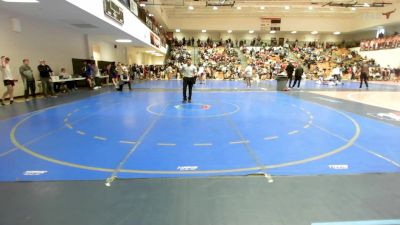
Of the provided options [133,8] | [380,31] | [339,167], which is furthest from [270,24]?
[339,167]

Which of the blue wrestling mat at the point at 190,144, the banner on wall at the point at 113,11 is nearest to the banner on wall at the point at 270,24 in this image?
the banner on wall at the point at 113,11

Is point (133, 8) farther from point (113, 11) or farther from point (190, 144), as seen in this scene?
point (190, 144)

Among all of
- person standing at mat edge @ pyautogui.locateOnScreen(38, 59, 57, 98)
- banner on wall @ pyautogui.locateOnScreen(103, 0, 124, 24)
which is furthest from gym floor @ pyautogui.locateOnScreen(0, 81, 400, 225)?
banner on wall @ pyautogui.locateOnScreen(103, 0, 124, 24)

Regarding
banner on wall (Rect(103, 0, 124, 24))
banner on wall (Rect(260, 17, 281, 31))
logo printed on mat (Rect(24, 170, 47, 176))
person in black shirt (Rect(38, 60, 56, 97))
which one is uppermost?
banner on wall (Rect(260, 17, 281, 31))

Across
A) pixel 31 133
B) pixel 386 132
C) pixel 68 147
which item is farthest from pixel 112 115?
pixel 386 132

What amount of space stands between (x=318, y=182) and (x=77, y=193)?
320 centimetres

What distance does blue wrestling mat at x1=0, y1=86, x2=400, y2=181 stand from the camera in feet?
13.5

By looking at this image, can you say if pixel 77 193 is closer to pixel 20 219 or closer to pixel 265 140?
pixel 20 219

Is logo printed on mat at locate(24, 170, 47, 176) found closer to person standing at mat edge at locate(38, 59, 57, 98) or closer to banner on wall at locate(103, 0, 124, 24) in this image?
banner on wall at locate(103, 0, 124, 24)

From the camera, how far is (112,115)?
27.2ft

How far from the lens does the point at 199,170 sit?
13.3 feet

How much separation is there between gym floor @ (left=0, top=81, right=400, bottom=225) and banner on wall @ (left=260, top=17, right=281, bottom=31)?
34.5 m

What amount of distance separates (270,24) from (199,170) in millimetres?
39263

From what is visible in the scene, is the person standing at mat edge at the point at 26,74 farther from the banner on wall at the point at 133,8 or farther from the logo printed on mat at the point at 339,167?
the logo printed on mat at the point at 339,167
